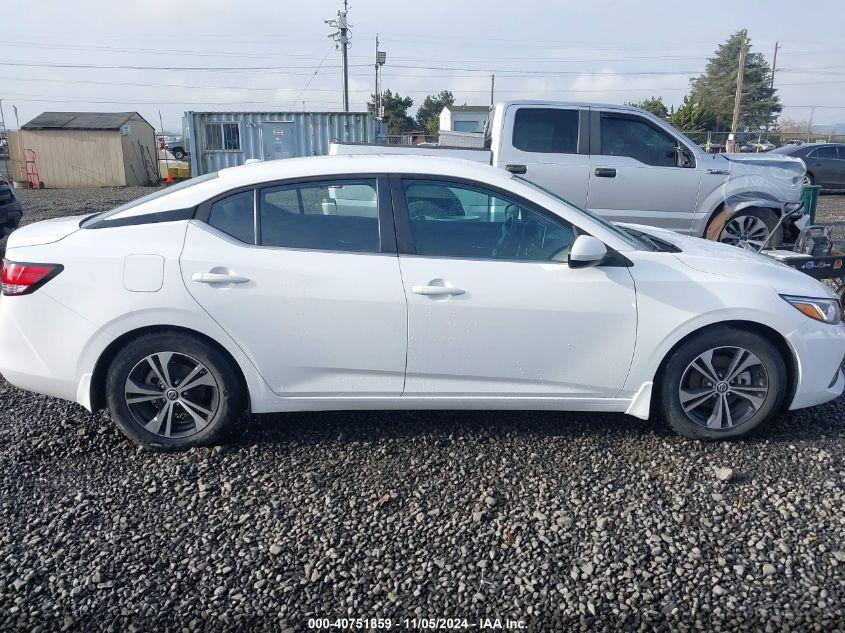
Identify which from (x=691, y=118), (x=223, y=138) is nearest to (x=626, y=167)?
(x=223, y=138)

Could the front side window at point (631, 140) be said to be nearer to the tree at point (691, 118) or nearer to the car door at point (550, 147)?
the car door at point (550, 147)

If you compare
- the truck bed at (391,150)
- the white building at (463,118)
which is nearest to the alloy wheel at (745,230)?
the truck bed at (391,150)

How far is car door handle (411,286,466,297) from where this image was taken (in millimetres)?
3609

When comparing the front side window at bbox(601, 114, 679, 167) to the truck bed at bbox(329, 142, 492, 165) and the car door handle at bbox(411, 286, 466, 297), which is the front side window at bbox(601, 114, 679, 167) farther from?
the car door handle at bbox(411, 286, 466, 297)

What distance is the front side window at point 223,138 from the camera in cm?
2122

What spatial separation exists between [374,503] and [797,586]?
1.84 m

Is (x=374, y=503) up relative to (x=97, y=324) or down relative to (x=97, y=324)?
down

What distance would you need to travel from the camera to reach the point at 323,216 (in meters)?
3.82

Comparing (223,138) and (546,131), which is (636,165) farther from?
(223,138)

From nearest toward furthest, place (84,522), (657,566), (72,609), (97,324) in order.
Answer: (72,609)
(657,566)
(84,522)
(97,324)

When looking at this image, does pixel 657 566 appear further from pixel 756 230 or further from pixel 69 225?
pixel 756 230

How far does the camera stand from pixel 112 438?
3986mm

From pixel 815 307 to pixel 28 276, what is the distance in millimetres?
4268

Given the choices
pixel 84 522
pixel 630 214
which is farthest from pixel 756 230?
pixel 84 522
